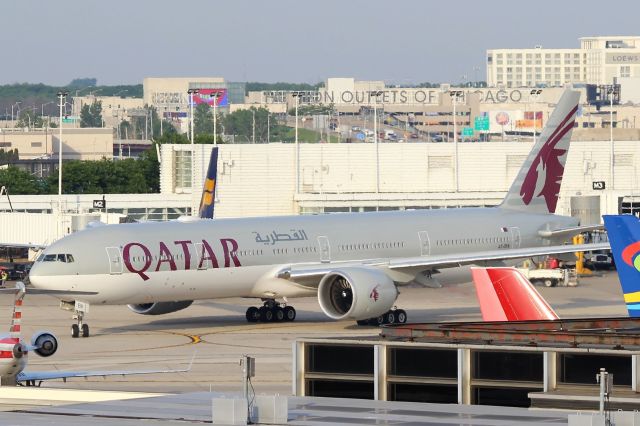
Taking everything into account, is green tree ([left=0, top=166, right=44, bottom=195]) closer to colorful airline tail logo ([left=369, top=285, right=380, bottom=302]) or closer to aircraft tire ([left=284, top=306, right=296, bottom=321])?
aircraft tire ([left=284, top=306, right=296, bottom=321])

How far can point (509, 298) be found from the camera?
121 ft

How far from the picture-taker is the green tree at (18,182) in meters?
149

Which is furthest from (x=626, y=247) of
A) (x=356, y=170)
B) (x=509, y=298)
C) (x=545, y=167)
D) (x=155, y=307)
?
(x=356, y=170)

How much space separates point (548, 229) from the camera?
6456cm

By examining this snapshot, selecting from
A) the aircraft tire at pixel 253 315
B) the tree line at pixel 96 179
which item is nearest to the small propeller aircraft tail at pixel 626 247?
the aircraft tire at pixel 253 315

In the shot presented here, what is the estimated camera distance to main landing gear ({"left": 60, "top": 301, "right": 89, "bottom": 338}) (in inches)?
2116

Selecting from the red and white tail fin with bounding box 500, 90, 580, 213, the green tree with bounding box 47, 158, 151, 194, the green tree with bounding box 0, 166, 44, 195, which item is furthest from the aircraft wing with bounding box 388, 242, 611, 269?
the green tree with bounding box 47, 158, 151, 194

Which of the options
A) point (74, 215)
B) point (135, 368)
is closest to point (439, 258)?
point (135, 368)

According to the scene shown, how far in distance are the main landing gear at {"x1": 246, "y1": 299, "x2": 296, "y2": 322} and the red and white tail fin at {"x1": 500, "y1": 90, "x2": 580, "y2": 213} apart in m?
11.2

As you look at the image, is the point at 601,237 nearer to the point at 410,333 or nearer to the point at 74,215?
the point at 74,215

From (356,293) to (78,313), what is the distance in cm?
985

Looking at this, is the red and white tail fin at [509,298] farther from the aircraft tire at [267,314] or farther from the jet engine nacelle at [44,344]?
the aircraft tire at [267,314]

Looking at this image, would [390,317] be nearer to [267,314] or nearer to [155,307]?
[267,314]

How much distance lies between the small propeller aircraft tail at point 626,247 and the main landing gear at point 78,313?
82.9ft
